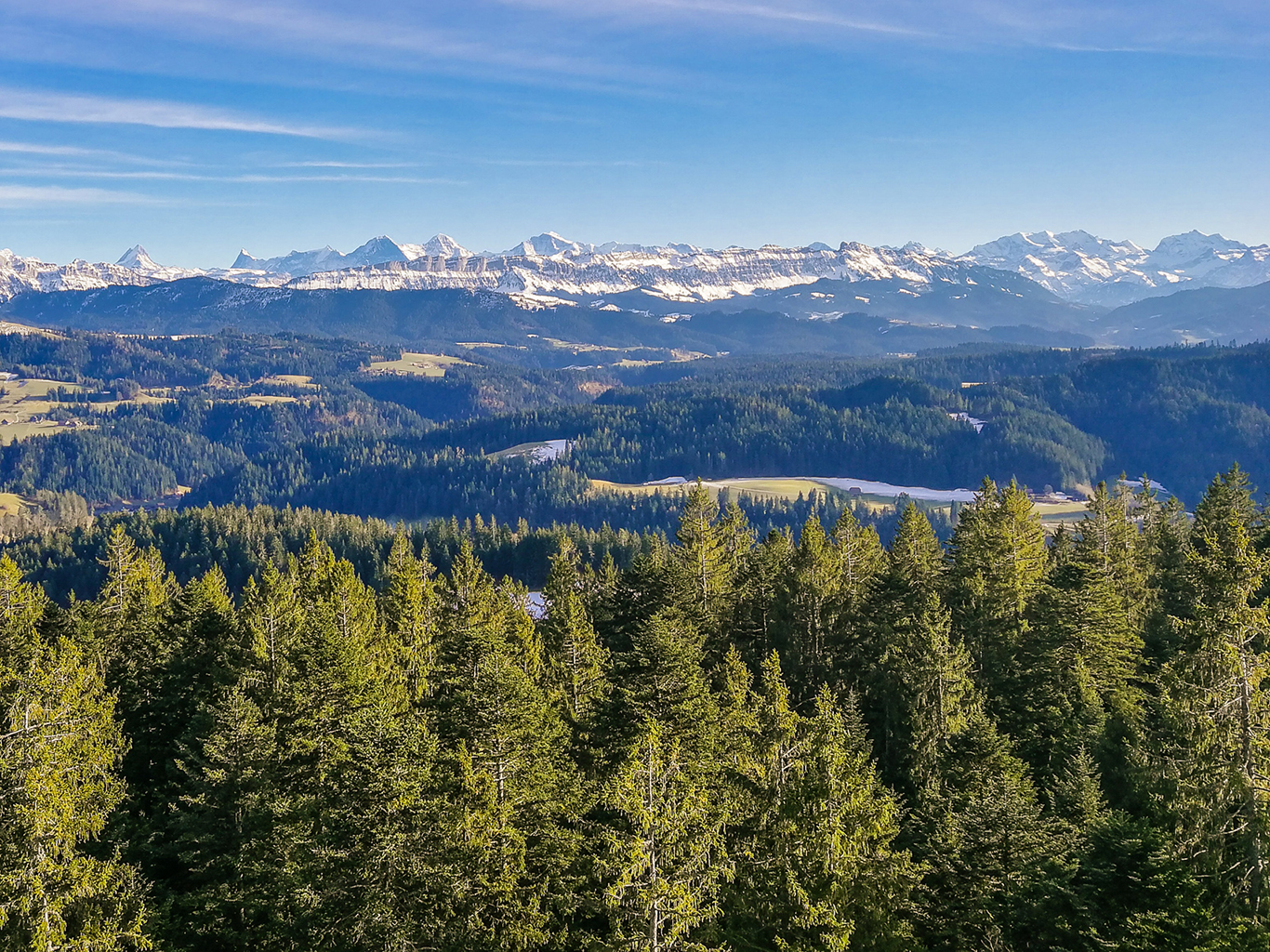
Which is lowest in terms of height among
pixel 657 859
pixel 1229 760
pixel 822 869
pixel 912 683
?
pixel 822 869

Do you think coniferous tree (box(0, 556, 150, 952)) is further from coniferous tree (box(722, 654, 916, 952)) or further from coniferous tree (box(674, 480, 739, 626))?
coniferous tree (box(674, 480, 739, 626))

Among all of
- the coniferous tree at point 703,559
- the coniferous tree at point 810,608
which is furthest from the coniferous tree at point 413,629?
the coniferous tree at point 810,608

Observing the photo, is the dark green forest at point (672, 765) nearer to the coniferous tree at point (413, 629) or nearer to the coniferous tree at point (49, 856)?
the coniferous tree at point (49, 856)

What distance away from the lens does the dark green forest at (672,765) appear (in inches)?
1372

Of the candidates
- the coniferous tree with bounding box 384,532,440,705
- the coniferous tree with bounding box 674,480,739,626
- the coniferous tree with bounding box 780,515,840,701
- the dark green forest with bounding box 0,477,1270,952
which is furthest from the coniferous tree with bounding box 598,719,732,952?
the coniferous tree with bounding box 674,480,739,626

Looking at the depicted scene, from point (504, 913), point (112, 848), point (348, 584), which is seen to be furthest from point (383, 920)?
point (348, 584)

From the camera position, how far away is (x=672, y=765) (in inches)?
1433

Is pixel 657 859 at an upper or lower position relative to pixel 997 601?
lower

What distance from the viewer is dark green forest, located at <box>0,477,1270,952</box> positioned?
3484 centimetres

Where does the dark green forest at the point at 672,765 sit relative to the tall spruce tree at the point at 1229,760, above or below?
below

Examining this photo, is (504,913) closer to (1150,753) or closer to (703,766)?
(703,766)

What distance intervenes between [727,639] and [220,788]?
1516 inches

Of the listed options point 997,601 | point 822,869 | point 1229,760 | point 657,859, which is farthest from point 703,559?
point 1229,760

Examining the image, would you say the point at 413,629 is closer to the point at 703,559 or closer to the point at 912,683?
the point at 703,559
